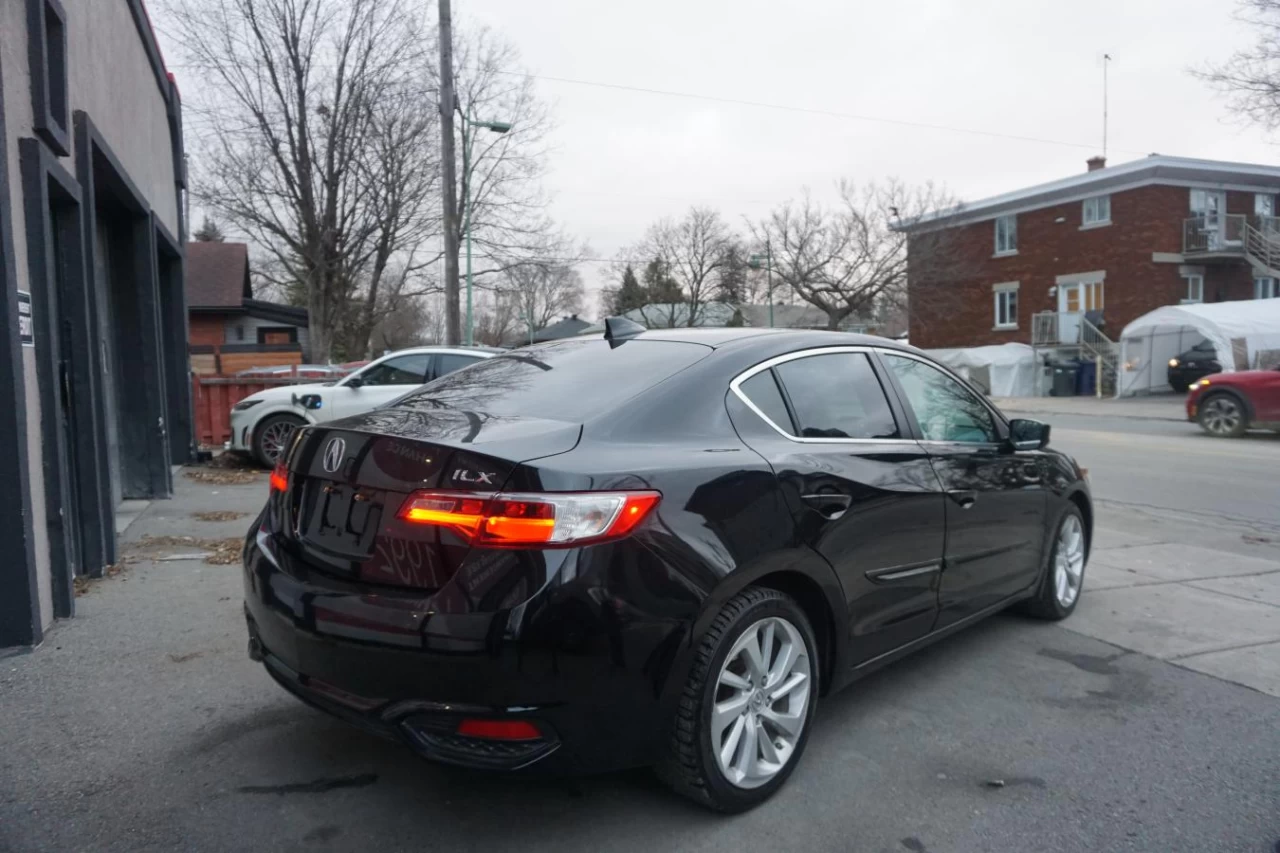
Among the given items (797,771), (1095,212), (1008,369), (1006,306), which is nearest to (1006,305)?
(1006,306)

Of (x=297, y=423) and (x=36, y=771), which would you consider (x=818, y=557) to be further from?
(x=297, y=423)

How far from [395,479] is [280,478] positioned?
0.86 m

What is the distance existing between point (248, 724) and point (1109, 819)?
3.16 m

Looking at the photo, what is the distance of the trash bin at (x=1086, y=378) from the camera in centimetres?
3222

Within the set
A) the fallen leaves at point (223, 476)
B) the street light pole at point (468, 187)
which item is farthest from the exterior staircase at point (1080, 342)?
the fallen leaves at point (223, 476)

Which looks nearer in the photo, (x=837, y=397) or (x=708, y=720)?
(x=708, y=720)

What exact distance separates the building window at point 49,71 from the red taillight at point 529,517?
3.81 metres

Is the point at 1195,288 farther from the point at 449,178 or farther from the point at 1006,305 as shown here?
the point at 449,178

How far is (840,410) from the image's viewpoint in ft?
12.5

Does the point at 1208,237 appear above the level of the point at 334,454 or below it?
above

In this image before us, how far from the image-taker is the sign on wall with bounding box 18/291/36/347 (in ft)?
15.1

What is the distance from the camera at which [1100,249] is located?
34031 millimetres

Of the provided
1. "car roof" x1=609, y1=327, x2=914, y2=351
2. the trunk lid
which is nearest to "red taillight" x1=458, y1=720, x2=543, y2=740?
the trunk lid

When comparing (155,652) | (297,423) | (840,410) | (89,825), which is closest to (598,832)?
(89,825)
